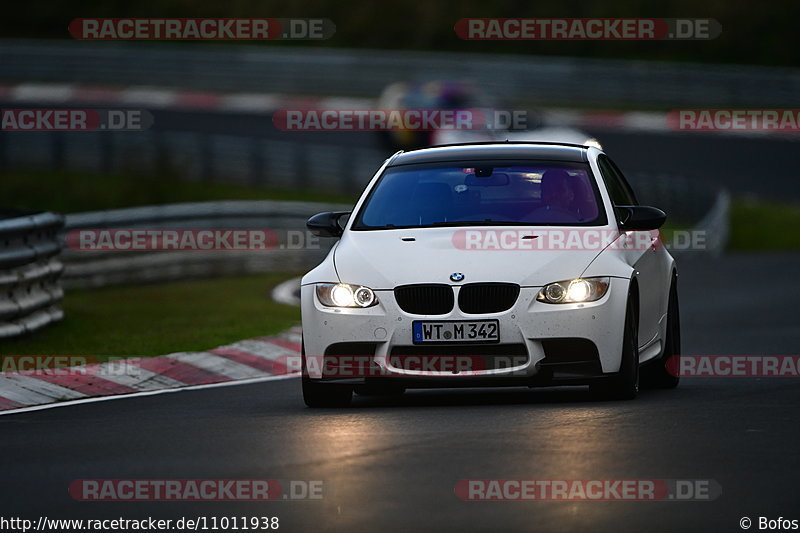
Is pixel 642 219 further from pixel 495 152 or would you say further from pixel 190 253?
pixel 190 253

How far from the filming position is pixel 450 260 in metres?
10.4

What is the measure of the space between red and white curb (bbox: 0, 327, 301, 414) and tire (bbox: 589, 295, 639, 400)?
11.1ft

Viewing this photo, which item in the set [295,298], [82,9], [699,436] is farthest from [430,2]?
[699,436]

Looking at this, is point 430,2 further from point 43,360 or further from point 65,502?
point 65,502

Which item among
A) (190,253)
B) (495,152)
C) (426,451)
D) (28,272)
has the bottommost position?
(426,451)

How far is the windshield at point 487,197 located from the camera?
435 inches

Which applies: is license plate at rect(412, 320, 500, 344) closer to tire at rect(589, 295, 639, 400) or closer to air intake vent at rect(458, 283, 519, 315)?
air intake vent at rect(458, 283, 519, 315)

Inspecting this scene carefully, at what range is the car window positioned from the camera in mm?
11672

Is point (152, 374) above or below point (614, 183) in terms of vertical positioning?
below

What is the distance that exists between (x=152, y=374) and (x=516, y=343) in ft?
11.6

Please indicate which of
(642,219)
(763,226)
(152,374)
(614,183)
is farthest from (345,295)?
(763,226)

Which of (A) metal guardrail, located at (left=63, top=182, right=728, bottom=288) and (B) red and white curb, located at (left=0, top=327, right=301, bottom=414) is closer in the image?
(B) red and white curb, located at (left=0, top=327, right=301, bottom=414)

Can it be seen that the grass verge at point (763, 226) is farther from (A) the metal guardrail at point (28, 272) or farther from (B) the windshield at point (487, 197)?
(B) the windshield at point (487, 197)

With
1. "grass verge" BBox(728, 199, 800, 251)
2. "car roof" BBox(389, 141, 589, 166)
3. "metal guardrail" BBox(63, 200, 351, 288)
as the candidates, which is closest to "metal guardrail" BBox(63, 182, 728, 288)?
"metal guardrail" BBox(63, 200, 351, 288)
